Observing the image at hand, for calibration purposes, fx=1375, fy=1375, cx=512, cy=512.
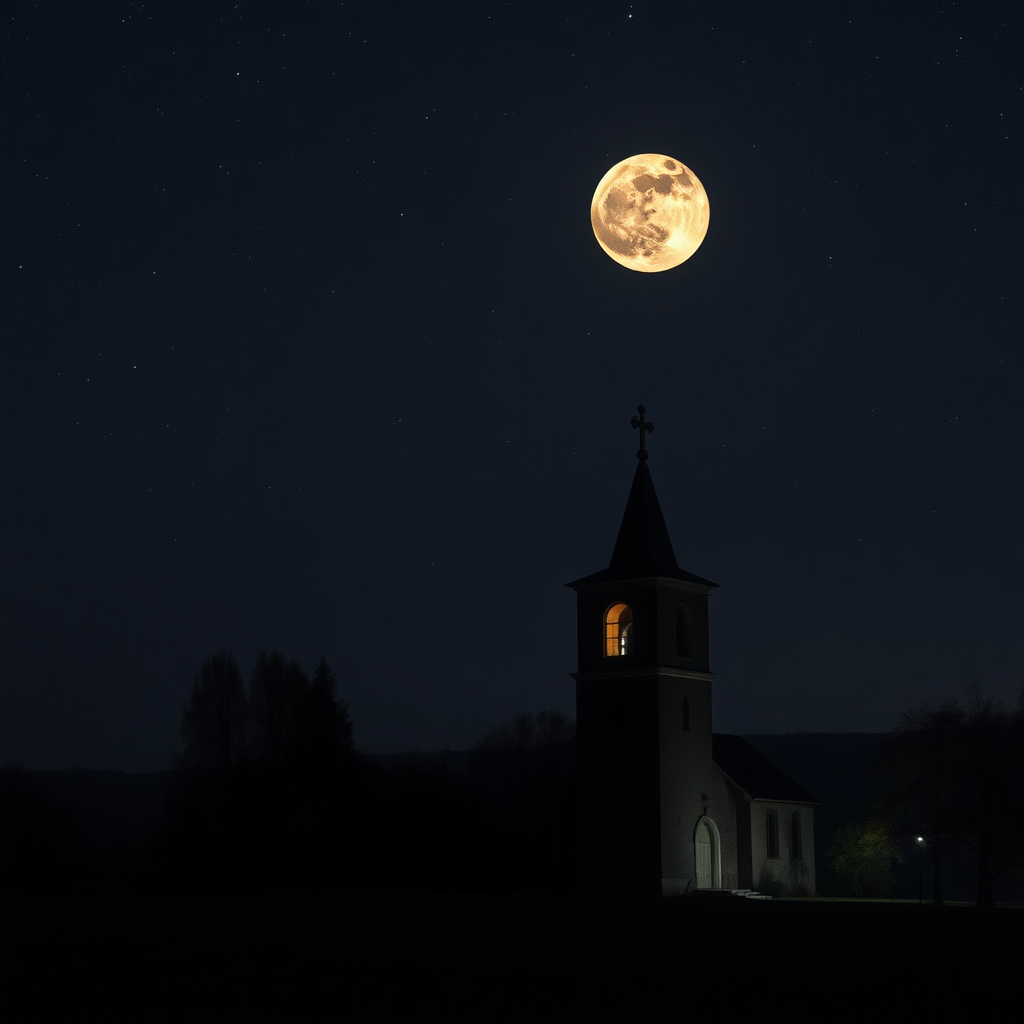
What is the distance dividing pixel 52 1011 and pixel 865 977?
43.1 ft

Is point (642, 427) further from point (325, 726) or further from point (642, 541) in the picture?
point (325, 726)

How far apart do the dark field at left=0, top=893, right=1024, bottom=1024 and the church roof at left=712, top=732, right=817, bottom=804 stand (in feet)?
62.7

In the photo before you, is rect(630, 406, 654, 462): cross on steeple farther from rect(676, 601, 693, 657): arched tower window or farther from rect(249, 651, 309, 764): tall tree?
rect(249, 651, 309, 764): tall tree

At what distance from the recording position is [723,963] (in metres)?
25.3

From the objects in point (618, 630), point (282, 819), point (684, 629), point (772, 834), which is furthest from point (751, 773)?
point (282, 819)

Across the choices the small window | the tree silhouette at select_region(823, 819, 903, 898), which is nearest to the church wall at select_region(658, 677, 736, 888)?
the small window

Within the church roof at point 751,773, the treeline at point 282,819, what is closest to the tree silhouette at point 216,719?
the treeline at point 282,819

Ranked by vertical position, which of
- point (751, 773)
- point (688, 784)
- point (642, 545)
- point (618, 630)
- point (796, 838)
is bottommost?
point (796, 838)

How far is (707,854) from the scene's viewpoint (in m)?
55.4

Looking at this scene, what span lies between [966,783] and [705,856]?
10651mm

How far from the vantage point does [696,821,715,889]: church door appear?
54375 millimetres

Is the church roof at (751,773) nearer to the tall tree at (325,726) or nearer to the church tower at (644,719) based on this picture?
the church tower at (644,719)

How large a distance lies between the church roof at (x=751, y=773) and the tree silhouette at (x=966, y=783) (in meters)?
5.37

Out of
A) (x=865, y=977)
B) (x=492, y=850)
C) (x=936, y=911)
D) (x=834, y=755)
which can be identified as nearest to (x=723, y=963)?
(x=865, y=977)
